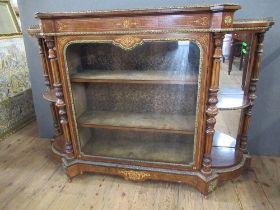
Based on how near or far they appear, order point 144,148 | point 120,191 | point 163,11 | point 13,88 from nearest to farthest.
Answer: point 163,11 → point 120,191 → point 144,148 → point 13,88

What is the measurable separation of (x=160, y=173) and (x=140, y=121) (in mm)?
387

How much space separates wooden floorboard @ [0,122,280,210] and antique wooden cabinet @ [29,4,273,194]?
0.10m

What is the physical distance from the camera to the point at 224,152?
179cm

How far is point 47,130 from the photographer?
7.87 ft

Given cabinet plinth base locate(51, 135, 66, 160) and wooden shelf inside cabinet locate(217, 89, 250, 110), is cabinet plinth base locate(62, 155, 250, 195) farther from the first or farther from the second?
wooden shelf inside cabinet locate(217, 89, 250, 110)

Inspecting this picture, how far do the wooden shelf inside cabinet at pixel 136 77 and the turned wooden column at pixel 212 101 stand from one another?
0.13 meters

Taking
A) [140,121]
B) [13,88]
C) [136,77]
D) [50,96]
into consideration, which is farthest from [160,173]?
[13,88]

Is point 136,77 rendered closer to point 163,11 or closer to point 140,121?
point 140,121

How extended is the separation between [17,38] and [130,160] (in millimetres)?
1944

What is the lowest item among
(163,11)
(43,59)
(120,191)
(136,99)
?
(120,191)

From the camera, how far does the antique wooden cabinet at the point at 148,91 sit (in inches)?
51.6

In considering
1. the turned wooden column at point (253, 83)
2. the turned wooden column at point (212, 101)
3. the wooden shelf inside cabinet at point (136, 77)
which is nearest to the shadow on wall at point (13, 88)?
the wooden shelf inside cabinet at point (136, 77)

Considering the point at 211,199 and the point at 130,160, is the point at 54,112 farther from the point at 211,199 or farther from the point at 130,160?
the point at 211,199

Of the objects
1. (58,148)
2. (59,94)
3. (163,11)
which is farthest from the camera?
(58,148)
